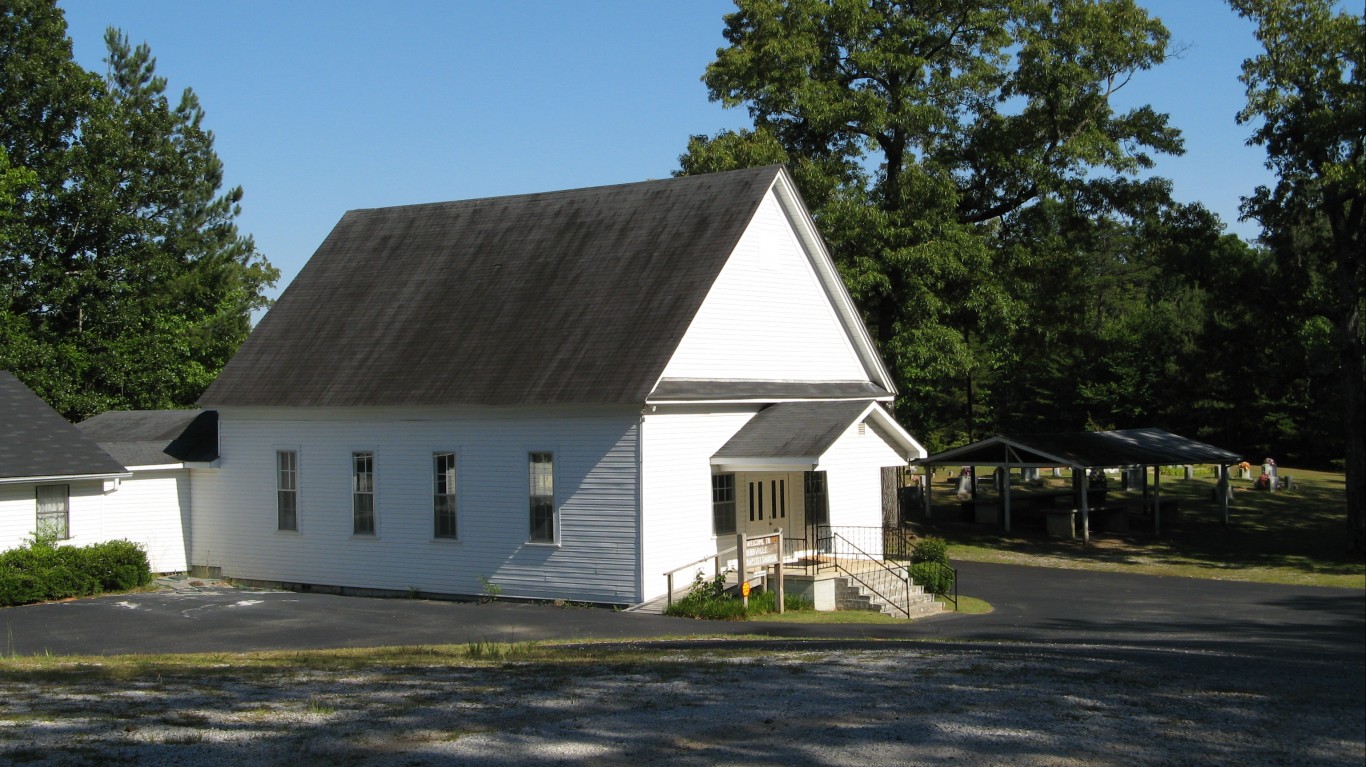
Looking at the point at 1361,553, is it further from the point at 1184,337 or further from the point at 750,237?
the point at 1184,337

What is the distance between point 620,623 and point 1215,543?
72.5 feet

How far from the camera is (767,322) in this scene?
26484 mm

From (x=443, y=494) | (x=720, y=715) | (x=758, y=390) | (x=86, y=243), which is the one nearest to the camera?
(x=720, y=715)

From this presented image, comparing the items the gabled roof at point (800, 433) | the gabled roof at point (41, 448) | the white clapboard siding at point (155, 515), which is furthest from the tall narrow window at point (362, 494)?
the gabled roof at point (800, 433)

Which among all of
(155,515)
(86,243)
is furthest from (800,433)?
(86,243)

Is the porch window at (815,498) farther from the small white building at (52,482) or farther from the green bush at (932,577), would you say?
the small white building at (52,482)

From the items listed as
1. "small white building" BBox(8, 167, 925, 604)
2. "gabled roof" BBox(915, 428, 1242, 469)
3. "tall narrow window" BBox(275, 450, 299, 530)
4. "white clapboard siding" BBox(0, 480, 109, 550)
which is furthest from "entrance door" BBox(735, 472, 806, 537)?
"white clapboard siding" BBox(0, 480, 109, 550)

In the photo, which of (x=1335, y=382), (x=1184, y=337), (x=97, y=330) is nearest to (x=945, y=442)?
(x=1184, y=337)

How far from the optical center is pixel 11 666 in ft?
52.0

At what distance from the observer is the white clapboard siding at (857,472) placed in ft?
78.1

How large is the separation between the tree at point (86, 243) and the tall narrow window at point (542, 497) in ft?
79.0

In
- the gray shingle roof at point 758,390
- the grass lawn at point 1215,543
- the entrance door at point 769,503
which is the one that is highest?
the gray shingle roof at point 758,390

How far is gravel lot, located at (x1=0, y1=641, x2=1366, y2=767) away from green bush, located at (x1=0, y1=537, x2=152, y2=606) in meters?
11.3

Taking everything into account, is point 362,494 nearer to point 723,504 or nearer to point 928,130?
point 723,504
